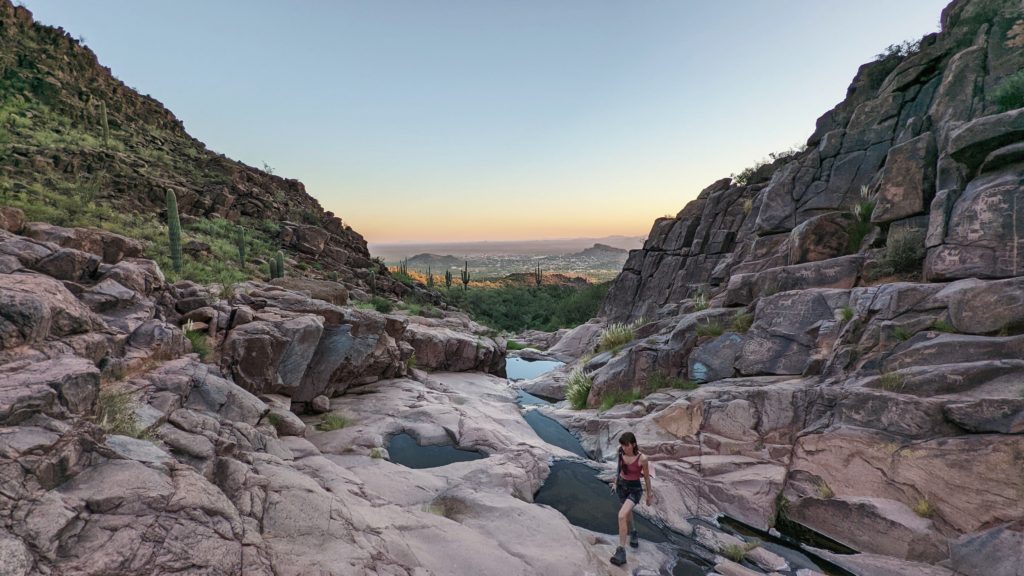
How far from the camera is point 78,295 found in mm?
6285

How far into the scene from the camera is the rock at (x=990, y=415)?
579 cm

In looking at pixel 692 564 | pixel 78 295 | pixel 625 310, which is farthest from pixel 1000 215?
pixel 625 310

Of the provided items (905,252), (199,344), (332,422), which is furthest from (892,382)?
(199,344)

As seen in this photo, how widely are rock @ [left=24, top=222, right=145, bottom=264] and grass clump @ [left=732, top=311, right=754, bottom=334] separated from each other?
49.2 feet

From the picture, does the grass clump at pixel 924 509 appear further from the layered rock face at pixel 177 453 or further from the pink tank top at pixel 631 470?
the layered rock face at pixel 177 453

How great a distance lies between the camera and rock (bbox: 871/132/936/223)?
9.88 meters

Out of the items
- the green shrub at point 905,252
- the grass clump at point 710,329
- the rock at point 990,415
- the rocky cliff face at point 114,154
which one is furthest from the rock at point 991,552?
the rocky cliff face at point 114,154

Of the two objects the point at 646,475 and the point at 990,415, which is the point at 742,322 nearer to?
the point at 990,415

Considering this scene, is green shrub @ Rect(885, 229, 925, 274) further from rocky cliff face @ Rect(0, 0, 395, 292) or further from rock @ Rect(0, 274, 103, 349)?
Answer: rocky cliff face @ Rect(0, 0, 395, 292)

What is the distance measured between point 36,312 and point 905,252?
51.4 ft

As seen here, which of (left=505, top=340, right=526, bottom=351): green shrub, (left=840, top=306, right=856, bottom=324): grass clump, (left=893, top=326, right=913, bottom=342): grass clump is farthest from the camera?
(left=505, top=340, right=526, bottom=351): green shrub

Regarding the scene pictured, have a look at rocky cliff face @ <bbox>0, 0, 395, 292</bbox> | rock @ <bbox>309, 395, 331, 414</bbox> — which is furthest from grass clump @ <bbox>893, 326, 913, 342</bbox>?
rocky cliff face @ <bbox>0, 0, 395, 292</bbox>

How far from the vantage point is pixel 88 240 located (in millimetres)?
7762

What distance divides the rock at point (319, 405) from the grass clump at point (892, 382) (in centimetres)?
1281
